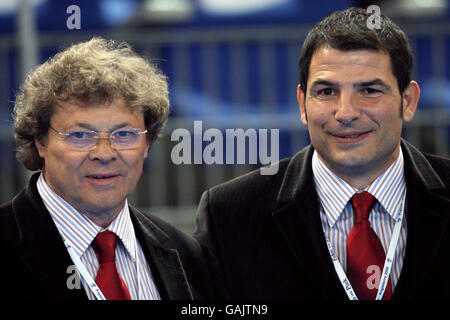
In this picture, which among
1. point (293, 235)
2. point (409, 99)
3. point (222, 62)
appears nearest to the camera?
point (293, 235)

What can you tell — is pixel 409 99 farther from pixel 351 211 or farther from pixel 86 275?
pixel 86 275

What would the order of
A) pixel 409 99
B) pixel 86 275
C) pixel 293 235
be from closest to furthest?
pixel 86 275 → pixel 293 235 → pixel 409 99

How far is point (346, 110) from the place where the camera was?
2.75 metres

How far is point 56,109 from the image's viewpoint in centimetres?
266

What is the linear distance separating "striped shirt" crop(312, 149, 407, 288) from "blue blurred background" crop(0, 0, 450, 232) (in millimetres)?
2973

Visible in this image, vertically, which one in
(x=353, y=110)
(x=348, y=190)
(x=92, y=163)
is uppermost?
(x=353, y=110)

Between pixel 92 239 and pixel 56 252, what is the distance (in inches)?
4.7

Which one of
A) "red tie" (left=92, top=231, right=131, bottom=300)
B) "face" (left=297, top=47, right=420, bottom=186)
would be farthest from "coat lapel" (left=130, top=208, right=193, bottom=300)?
"face" (left=297, top=47, right=420, bottom=186)

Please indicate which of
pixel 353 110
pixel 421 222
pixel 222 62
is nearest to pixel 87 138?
pixel 353 110

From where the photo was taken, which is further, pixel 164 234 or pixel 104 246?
pixel 164 234

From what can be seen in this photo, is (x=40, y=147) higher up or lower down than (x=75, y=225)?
higher up

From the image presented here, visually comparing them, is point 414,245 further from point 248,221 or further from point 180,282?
point 180,282

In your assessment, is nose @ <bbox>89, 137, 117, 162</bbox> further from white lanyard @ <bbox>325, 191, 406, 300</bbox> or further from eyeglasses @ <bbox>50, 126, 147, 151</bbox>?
white lanyard @ <bbox>325, 191, 406, 300</bbox>

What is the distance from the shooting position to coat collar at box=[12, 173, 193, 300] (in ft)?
8.38
